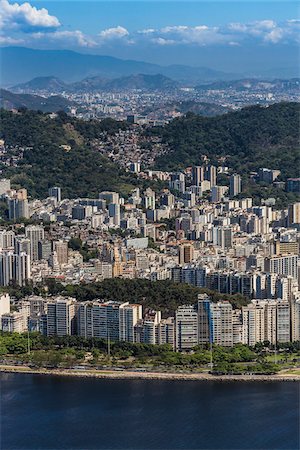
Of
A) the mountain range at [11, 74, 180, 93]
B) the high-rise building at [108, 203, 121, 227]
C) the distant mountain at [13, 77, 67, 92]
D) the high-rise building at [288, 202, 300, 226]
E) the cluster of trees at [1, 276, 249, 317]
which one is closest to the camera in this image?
the cluster of trees at [1, 276, 249, 317]

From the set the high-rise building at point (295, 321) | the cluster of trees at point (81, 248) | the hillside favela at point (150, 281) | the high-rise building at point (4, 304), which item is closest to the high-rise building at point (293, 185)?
the hillside favela at point (150, 281)

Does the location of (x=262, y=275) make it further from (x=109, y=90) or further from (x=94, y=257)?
(x=109, y=90)

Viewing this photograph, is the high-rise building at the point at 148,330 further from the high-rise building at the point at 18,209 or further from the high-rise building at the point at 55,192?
the high-rise building at the point at 55,192

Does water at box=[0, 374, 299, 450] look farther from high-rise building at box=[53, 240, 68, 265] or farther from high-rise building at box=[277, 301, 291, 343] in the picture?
high-rise building at box=[53, 240, 68, 265]

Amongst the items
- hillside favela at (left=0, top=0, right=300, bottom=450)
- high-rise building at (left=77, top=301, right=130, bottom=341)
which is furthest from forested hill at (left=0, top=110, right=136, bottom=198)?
high-rise building at (left=77, top=301, right=130, bottom=341)

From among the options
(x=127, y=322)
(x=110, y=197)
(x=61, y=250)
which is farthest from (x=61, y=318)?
(x=110, y=197)

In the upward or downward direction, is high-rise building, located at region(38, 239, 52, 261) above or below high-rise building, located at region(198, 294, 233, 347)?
above

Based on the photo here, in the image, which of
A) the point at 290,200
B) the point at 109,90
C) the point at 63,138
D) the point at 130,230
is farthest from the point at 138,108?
the point at 130,230
